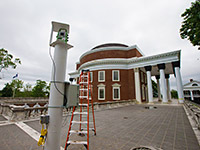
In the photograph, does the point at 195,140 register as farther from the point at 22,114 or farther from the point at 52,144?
the point at 22,114

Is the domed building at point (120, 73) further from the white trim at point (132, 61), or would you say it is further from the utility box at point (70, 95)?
the utility box at point (70, 95)

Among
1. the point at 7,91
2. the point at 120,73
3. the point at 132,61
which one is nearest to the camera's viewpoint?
the point at 132,61

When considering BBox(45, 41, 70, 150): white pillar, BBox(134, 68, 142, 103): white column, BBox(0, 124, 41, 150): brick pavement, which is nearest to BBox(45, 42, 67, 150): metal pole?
BBox(45, 41, 70, 150): white pillar

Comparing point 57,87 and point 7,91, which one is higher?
point 57,87

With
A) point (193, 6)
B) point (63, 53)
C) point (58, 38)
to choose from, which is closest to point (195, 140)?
point (63, 53)

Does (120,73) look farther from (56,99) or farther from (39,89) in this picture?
(39,89)

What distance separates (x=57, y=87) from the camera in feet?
7.90

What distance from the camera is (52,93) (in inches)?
94.7

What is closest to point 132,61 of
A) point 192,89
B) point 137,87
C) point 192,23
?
point 137,87

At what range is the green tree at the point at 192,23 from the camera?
6590mm

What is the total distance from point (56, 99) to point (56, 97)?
0.05 m

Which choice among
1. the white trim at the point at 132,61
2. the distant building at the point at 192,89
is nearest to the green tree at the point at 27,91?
the white trim at the point at 132,61

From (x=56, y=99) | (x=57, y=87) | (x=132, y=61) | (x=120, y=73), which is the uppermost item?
(x=132, y=61)

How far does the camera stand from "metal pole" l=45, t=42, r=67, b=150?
7.23 ft
